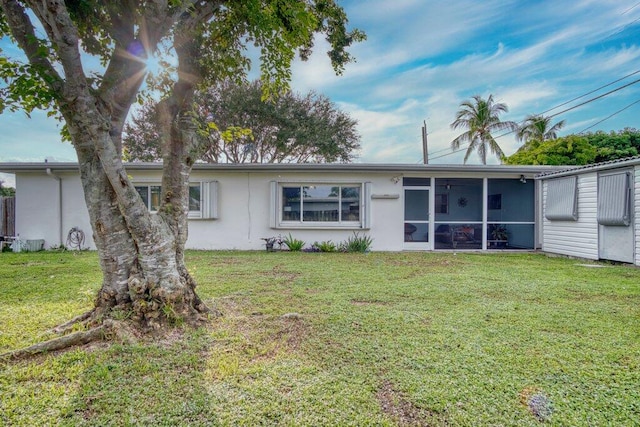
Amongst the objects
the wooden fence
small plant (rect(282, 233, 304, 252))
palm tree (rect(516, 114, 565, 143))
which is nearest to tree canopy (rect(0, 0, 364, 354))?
small plant (rect(282, 233, 304, 252))

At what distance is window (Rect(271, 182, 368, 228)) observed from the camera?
31.9 feet

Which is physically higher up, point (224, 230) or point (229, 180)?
point (229, 180)

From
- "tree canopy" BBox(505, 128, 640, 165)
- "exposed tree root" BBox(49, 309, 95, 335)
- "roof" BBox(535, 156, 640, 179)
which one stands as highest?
"tree canopy" BBox(505, 128, 640, 165)

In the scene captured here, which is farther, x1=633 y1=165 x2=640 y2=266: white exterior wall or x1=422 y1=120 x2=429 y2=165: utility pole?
x1=422 y1=120 x2=429 y2=165: utility pole

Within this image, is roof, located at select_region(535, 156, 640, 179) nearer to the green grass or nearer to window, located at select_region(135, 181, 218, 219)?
the green grass

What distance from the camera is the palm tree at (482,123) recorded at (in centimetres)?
1877

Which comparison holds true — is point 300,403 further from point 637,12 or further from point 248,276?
point 637,12

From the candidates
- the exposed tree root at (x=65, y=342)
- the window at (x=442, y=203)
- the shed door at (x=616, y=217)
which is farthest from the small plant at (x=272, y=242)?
the shed door at (x=616, y=217)

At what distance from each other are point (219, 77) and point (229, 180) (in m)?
5.36

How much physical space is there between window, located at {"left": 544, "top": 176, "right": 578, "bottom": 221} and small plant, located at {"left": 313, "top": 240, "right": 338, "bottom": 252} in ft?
20.8

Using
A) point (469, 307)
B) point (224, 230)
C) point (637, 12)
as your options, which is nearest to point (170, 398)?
point (469, 307)

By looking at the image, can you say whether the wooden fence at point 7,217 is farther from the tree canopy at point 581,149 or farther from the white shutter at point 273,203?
the tree canopy at point 581,149

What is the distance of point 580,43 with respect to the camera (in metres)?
11.5

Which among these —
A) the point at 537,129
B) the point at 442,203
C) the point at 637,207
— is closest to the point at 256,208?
the point at 442,203
